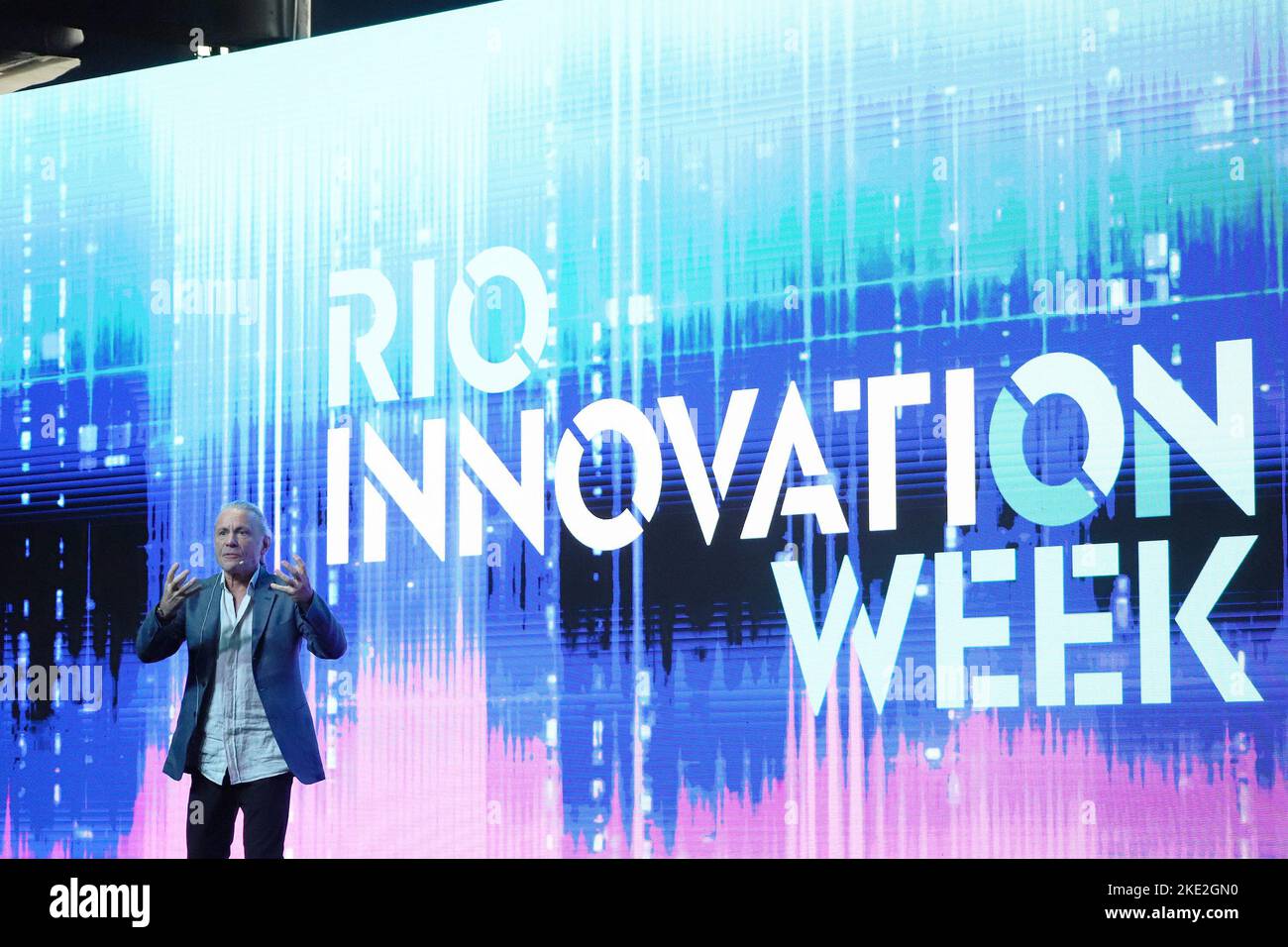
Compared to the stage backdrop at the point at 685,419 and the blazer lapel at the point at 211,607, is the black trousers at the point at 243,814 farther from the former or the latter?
the blazer lapel at the point at 211,607

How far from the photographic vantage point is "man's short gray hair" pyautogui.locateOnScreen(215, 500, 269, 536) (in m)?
3.69

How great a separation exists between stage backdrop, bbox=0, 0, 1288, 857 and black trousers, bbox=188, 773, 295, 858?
0.06m

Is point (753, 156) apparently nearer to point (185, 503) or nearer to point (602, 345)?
point (602, 345)

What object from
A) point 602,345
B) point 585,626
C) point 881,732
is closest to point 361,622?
point 585,626

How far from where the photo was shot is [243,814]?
3594 millimetres

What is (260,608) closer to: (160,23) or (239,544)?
(239,544)

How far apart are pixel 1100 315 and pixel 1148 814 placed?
34.0 inches

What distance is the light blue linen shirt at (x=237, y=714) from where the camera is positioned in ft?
11.8

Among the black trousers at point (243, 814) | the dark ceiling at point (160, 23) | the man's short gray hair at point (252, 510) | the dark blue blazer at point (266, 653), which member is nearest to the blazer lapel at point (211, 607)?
the dark blue blazer at point (266, 653)

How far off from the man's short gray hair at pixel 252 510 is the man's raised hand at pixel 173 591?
0.49 feet

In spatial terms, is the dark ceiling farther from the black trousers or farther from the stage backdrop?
the black trousers

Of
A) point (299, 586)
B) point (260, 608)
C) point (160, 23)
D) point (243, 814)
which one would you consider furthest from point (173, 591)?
point (160, 23)

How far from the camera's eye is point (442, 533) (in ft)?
11.7

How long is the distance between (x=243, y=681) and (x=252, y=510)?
1.16 feet
